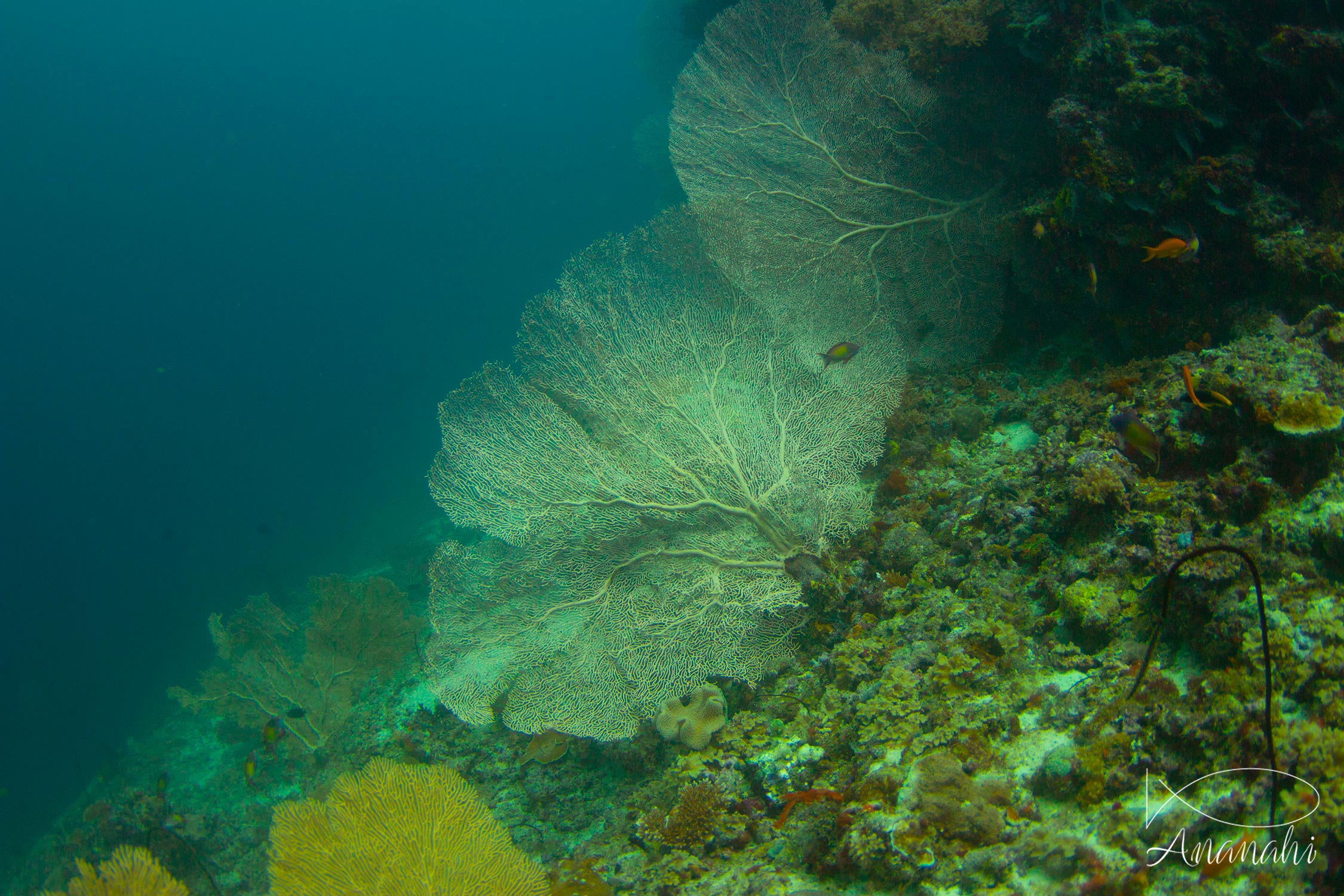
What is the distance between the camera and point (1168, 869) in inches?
59.4

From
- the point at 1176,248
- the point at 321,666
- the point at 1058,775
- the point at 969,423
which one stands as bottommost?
the point at 321,666

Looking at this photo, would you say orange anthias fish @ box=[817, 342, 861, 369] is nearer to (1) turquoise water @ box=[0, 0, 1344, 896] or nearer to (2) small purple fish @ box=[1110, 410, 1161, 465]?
(1) turquoise water @ box=[0, 0, 1344, 896]

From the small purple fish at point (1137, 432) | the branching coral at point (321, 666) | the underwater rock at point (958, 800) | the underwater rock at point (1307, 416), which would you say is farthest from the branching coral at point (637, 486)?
the branching coral at point (321, 666)

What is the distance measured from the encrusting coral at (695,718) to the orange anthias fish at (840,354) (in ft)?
8.60

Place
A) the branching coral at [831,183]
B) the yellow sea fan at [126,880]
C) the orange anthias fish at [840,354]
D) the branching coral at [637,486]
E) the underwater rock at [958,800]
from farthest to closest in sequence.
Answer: the branching coral at [831,183], the orange anthias fish at [840,354], the branching coral at [637,486], the yellow sea fan at [126,880], the underwater rock at [958,800]

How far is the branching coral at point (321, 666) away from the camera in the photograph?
802 centimetres

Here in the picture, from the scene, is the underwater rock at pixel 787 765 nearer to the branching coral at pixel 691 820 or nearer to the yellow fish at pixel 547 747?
the branching coral at pixel 691 820

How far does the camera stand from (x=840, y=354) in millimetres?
4113

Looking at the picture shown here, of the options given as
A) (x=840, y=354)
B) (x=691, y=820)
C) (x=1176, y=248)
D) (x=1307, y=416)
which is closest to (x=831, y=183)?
(x=840, y=354)

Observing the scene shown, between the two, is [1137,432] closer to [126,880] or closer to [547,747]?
[547,747]

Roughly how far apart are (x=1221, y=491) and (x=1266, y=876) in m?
1.58

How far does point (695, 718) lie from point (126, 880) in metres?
3.19

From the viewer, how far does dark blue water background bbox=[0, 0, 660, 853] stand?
29219 millimetres

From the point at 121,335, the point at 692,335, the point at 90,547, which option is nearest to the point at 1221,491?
the point at 692,335
